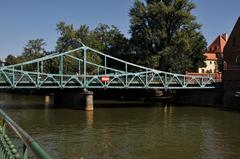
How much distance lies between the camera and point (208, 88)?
209 feet

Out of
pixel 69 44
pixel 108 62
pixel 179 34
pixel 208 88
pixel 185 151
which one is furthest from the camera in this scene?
pixel 108 62

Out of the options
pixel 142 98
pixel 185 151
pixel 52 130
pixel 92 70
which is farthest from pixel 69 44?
pixel 185 151

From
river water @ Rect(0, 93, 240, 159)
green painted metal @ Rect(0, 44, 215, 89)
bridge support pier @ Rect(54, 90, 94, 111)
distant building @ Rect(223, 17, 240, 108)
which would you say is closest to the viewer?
river water @ Rect(0, 93, 240, 159)

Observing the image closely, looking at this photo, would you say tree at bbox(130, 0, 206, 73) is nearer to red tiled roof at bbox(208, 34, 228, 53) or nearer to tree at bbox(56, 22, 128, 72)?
tree at bbox(56, 22, 128, 72)

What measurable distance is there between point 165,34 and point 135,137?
168 ft

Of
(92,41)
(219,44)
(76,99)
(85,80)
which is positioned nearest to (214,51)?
(219,44)

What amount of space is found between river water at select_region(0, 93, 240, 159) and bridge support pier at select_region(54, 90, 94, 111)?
29.2 feet

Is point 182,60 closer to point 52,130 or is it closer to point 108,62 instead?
point 108,62

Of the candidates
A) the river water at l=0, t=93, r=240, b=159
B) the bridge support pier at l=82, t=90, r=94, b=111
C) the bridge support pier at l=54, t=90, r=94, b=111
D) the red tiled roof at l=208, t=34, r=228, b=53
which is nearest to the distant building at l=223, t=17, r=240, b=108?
the river water at l=0, t=93, r=240, b=159

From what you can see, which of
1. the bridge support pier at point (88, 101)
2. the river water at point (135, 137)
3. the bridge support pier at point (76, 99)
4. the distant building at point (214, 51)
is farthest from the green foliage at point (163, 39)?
the distant building at point (214, 51)

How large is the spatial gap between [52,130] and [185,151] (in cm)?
1277

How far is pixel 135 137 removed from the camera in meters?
28.9

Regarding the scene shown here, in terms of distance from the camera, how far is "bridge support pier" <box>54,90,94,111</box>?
5212 centimetres

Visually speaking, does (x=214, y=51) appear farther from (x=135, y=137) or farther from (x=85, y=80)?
(x=135, y=137)
